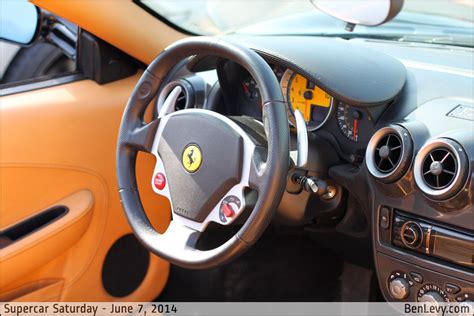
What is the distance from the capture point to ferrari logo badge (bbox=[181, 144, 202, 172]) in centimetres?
Answer: 149

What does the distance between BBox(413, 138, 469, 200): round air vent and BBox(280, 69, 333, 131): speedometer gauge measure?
1.22 ft

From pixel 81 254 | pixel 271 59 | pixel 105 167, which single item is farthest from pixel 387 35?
pixel 81 254

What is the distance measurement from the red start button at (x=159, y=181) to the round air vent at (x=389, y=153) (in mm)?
508

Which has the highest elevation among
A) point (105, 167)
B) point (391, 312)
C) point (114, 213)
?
point (105, 167)

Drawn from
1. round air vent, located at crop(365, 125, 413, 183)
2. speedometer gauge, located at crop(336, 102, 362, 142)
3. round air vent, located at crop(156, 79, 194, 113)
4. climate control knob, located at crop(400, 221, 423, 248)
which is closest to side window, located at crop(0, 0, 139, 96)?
round air vent, located at crop(156, 79, 194, 113)

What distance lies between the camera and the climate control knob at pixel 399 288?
60.5 inches

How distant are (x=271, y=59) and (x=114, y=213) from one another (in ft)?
3.03

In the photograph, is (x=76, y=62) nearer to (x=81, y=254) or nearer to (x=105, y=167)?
(x=105, y=167)

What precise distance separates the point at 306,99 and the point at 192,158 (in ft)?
1.45

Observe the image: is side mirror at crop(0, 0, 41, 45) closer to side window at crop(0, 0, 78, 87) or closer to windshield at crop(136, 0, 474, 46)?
side window at crop(0, 0, 78, 87)

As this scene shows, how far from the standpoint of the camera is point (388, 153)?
150 centimetres

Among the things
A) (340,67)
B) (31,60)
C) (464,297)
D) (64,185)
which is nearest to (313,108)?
(340,67)

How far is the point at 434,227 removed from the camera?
1457 millimetres

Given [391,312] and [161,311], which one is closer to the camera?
[391,312]
